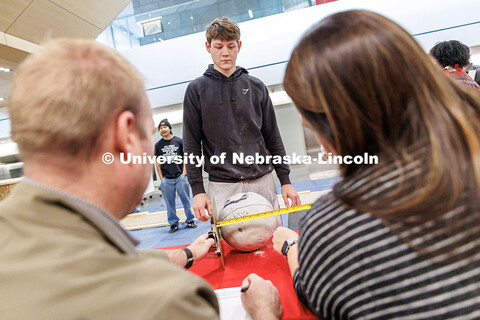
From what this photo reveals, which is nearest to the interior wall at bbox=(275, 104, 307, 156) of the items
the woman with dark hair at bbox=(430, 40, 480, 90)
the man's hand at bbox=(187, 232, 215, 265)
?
the woman with dark hair at bbox=(430, 40, 480, 90)

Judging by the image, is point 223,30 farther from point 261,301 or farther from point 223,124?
point 261,301

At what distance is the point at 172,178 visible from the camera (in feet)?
17.5

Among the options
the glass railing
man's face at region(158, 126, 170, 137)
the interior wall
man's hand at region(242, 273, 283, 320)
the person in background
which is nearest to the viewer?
the person in background

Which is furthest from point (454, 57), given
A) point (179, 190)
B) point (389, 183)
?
point (179, 190)

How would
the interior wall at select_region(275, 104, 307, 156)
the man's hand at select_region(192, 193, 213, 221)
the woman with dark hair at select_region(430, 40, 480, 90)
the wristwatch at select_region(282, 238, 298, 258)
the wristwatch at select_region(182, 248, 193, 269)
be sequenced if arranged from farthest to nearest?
the interior wall at select_region(275, 104, 307, 156) → the woman with dark hair at select_region(430, 40, 480, 90) → the man's hand at select_region(192, 193, 213, 221) → the wristwatch at select_region(182, 248, 193, 269) → the wristwatch at select_region(282, 238, 298, 258)

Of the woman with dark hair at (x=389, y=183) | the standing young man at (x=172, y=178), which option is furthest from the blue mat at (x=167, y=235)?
the woman with dark hair at (x=389, y=183)

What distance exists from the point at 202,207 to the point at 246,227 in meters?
0.45

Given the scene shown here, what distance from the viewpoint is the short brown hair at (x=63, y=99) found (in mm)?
555

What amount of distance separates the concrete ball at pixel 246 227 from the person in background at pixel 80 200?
0.95 metres

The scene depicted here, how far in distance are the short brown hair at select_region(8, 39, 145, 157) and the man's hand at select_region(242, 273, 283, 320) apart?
77 cm

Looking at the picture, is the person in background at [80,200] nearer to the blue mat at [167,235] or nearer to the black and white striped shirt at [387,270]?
the black and white striped shirt at [387,270]

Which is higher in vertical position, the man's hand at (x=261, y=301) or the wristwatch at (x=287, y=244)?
the wristwatch at (x=287, y=244)

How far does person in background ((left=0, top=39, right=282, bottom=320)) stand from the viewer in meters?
0.43

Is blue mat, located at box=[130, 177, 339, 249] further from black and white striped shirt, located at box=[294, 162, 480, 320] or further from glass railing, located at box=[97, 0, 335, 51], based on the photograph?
glass railing, located at box=[97, 0, 335, 51]
